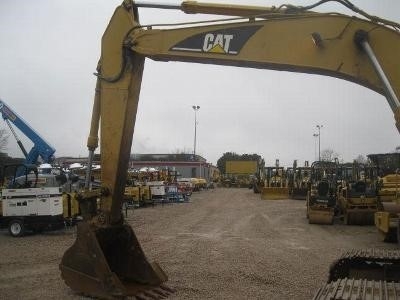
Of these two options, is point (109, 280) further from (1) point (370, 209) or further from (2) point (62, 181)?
(1) point (370, 209)

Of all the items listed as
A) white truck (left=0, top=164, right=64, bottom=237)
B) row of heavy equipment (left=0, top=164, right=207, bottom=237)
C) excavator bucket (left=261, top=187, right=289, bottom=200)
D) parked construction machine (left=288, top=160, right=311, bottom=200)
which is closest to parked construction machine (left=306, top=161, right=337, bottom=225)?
row of heavy equipment (left=0, top=164, right=207, bottom=237)

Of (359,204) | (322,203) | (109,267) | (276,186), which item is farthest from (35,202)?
(276,186)

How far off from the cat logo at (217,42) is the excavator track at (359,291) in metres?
3.52

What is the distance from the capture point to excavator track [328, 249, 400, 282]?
6.41 metres

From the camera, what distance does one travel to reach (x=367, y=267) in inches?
261

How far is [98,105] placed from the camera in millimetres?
7898

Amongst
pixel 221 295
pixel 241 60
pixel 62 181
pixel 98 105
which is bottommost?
pixel 221 295

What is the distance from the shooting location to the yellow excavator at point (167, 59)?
19.8 feet

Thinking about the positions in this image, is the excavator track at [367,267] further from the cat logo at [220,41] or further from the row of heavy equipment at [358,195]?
the row of heavy equipment at [358,195]

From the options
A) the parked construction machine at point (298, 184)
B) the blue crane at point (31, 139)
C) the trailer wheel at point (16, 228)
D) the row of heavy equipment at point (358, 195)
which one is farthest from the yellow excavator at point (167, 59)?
the parked construction machine at point (298, 184)

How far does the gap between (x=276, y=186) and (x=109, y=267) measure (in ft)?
101

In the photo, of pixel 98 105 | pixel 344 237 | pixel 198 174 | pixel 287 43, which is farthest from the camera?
pixel 198 174

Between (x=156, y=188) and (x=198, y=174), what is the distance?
157 feet

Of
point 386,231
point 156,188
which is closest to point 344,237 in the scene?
point 386,231
